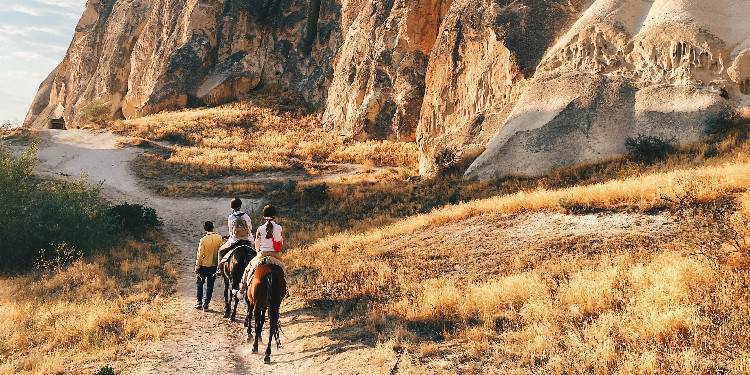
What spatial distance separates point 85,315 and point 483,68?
2117 centimetres

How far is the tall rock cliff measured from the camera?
18.0 m

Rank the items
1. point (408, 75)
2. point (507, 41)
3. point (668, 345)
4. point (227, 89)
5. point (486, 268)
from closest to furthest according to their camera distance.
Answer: point (668, 345), point (486, 268), point (507, 41), point (408, 75), point (227, 89)

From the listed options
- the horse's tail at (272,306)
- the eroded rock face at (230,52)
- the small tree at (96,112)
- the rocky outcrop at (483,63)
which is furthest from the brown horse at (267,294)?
the small tree at (96,112)

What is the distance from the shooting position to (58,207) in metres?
16.2

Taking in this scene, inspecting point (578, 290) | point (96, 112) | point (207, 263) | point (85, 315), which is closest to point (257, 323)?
point (207, 263)

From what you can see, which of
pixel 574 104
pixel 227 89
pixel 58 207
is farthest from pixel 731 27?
pixel 227 89

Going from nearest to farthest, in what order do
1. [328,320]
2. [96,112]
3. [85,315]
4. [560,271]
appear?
[560,271] < [328,320] < [85,315] < [96,112]

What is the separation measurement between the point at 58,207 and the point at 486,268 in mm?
14168

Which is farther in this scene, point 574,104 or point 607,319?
point 574,104

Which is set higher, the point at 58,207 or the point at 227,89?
the point at 227,89

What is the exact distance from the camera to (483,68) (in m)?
25.3

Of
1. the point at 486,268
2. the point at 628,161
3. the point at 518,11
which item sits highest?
the point at 518,11

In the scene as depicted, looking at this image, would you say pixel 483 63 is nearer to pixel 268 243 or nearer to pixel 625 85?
pixel 625 85

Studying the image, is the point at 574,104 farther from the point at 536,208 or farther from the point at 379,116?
the point at 379,116
